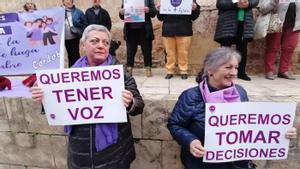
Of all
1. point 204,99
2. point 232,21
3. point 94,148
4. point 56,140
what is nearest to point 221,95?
point 204,99

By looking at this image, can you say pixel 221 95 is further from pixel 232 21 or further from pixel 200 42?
pixel 200 42

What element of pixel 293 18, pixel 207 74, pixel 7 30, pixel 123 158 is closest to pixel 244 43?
pixel 293 18

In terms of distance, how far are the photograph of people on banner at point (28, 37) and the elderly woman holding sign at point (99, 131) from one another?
1956mm

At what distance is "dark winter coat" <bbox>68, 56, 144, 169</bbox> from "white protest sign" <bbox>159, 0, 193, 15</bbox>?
7.77 feet

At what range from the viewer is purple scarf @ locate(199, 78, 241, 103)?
2.03 meters

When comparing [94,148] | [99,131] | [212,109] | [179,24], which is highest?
[179,24]

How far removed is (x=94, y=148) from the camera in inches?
84.8

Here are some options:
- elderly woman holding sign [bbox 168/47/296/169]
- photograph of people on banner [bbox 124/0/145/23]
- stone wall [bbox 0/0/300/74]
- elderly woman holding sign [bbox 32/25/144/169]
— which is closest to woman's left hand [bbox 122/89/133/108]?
elderly woman holding sign [bbox 32/25/144/169]

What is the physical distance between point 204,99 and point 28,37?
2814 millimetres

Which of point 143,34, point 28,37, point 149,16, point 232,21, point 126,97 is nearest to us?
point 126,97

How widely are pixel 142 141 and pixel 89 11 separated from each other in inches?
94.2

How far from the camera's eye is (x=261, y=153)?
2131 millimetres

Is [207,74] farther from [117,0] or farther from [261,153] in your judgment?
[117,0]

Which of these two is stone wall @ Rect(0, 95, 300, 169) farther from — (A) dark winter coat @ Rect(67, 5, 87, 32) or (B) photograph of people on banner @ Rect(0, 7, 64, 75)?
(A) dark winter coat @ Rect(67, 5, 87, 32)
